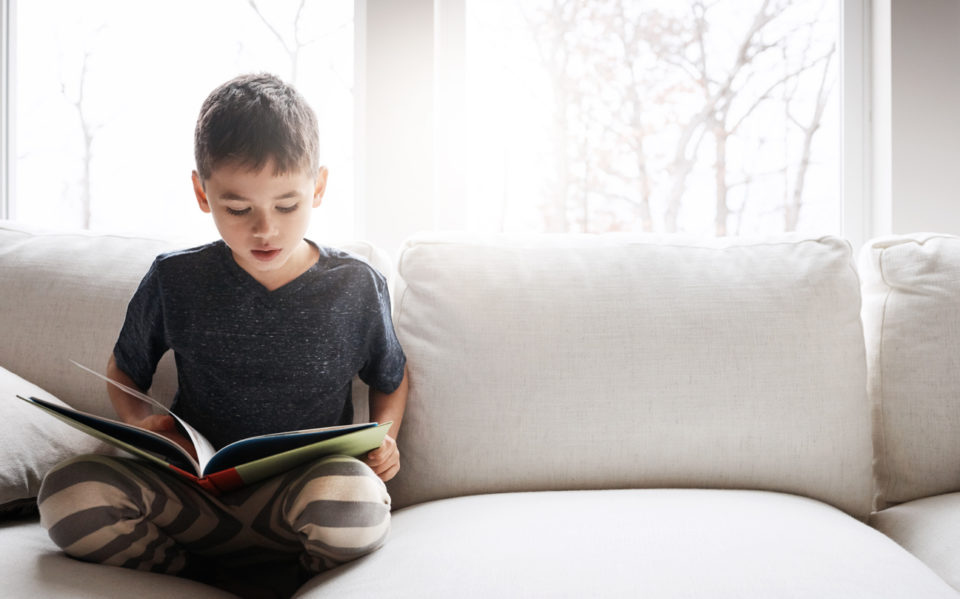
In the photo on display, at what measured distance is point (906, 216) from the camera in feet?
5.89

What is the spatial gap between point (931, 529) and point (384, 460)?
2.66ft

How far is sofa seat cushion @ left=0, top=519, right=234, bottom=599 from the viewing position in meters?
0.77

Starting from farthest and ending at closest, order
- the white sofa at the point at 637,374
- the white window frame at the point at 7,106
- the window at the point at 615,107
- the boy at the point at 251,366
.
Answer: the white window frame at the point at 7,106, the window at the point at 615,107, the white sofa at the point at 637,374, the boy at the point at 251,366

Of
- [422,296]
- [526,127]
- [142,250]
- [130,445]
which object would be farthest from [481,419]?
[526,127]

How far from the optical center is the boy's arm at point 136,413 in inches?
39.7

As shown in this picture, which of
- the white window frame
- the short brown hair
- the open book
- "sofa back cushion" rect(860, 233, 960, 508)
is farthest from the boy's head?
the white window frame

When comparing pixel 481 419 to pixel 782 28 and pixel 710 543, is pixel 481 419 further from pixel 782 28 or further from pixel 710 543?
pixel 782 28

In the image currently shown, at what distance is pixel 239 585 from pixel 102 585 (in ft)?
0.81

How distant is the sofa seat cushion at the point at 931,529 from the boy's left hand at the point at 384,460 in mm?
762

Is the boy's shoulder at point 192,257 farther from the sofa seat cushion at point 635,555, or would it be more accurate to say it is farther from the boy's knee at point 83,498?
the sofa seat cushion at point 635,555

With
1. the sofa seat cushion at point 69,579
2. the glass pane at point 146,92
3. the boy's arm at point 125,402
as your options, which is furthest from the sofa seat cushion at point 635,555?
the glass pane at point 146,92

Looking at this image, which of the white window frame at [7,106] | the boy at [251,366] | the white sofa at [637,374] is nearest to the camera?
the boy at [251,366]

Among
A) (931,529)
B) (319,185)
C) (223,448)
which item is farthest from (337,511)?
(931,529)

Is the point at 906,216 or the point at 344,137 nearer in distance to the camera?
the point at 906,216
